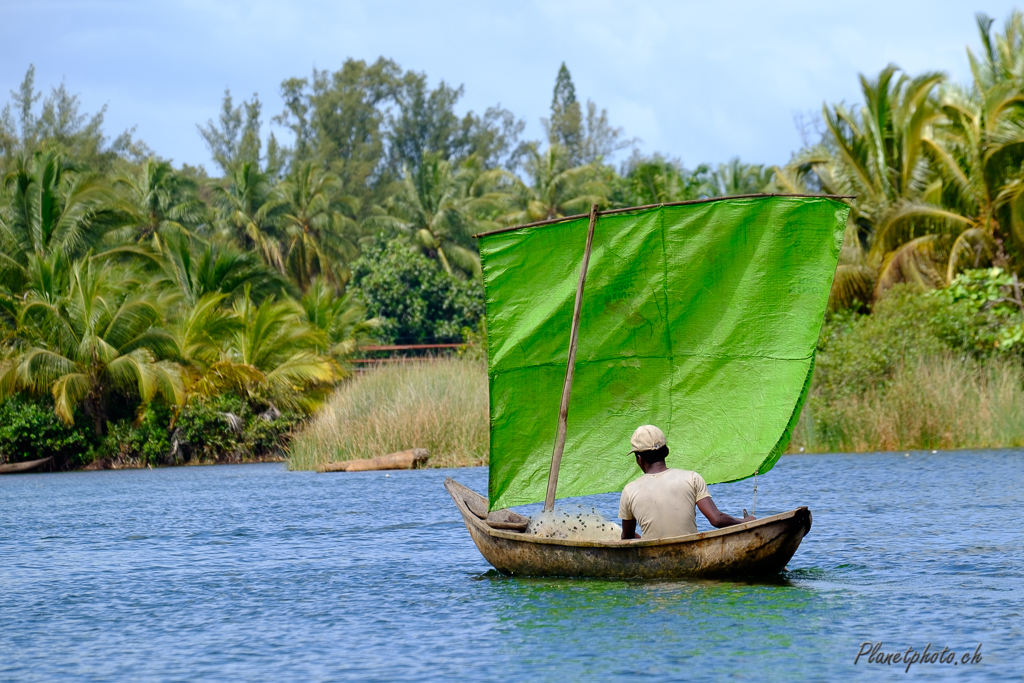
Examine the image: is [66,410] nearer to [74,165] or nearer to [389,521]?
[74,165]

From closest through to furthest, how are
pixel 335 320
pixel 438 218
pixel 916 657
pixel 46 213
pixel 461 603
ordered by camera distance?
pixel 916 657, pixel 461 603, pixel 46 213, pixel 335 320, pixel 438 218

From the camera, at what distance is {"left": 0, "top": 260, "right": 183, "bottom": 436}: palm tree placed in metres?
31.6

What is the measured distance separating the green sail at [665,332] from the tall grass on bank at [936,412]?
13.2 m

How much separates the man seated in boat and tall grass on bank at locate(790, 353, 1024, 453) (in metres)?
14.5

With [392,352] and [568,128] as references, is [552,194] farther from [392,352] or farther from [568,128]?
[568,128]

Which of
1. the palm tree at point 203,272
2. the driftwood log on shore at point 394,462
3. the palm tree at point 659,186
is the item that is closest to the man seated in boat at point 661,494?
the driftwood log on shore at point 394,462

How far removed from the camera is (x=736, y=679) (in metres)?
7.54

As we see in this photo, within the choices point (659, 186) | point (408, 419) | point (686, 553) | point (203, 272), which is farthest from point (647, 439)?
point (659, 186)

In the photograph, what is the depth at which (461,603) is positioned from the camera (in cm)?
1053

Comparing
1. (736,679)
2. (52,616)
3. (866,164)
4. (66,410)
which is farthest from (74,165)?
(736,679)

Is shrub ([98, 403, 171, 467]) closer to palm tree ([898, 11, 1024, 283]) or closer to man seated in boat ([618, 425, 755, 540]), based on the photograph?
palm tree ([898, 11, 1024, 283])

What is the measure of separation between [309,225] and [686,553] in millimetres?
45044

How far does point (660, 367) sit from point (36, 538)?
9.81 metres

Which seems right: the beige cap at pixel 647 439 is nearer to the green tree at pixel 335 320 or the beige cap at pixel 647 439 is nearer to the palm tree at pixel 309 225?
the green tree at pixel 335 320
